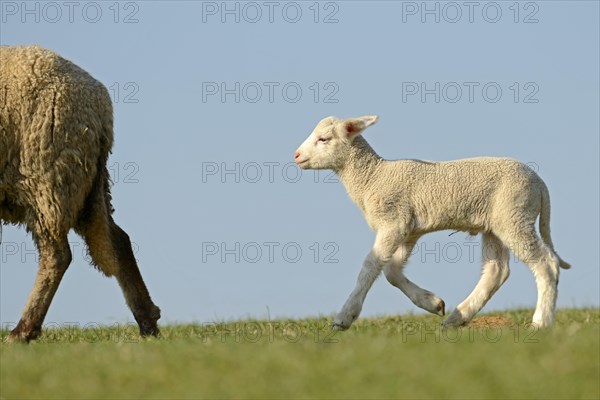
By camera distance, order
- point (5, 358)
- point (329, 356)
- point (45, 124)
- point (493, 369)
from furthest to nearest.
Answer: point (45, 124) < point (5, 358) < point (329, 356) < point (493, 369)

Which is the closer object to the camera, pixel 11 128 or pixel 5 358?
pixel 5 358

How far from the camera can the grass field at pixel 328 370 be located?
5.13 m

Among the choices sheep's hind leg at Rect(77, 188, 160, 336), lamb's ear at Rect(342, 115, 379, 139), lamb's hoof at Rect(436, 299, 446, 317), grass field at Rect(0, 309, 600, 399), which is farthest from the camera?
lamb's hoof at Rect(436, 299, 446, 317)

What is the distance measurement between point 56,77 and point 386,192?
3796mm

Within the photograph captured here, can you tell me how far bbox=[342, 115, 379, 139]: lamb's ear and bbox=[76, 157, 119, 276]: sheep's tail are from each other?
112 inches

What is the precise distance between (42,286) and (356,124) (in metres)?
3.86

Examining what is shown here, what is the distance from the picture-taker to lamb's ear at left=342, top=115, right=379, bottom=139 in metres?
10.1

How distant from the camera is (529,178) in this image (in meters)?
10.2

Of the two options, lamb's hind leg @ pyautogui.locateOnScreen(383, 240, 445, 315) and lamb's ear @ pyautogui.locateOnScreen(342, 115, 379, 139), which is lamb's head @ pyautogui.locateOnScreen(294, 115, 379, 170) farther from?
lamb's hind leg @ pyautogui.locateOnScreen(383, 240, 445, 315)

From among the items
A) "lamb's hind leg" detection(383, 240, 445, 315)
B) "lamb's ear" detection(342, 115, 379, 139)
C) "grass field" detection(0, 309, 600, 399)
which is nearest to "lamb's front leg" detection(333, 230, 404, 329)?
"lamb's hind leg" detection(383, 240, 445, 315)

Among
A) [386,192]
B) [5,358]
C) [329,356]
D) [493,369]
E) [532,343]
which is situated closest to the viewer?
[493,369]

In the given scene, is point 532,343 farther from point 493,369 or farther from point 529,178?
point 529,178

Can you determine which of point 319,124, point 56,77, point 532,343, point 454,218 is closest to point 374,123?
point 319,124

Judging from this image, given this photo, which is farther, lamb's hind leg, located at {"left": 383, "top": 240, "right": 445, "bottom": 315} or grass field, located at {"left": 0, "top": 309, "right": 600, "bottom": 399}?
lamb's hind leg, located at {"left": 383, "top": 240, "right": 445, "bottom": 315}
